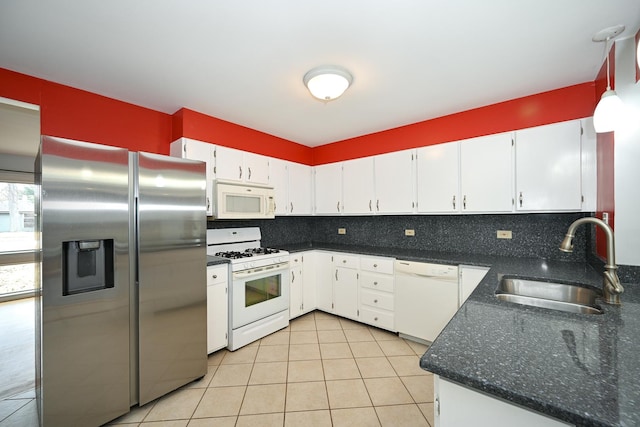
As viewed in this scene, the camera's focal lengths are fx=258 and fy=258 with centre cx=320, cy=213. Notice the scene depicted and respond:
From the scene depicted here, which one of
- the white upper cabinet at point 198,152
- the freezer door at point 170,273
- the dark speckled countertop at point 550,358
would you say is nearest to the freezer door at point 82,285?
the freezer door at point 170,273

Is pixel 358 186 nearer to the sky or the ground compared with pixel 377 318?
nearer to the sky

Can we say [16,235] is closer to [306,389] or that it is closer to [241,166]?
[241,166]

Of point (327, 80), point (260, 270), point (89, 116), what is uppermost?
point (327, 80)

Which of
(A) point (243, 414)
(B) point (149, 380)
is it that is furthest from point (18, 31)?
(A) point (243, 414)

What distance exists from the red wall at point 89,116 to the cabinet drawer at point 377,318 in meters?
2.84

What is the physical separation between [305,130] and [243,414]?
2.89 metres

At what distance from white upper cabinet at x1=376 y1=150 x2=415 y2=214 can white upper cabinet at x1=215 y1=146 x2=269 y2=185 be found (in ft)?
4.67

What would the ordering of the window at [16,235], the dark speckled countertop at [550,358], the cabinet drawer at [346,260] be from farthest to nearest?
the window at [16,235] → the cabinet drawer at [346,260] → the dark speckled countertop at [550,358]

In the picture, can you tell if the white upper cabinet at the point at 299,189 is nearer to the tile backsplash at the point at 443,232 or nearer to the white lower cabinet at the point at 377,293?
the tile backsplash at the point at 443,232

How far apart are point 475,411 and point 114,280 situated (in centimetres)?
204

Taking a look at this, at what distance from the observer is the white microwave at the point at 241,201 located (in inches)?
105

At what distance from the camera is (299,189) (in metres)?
3.71

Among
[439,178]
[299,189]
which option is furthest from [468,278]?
[299,189]

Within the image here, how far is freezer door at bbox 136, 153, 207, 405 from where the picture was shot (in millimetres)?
1808
